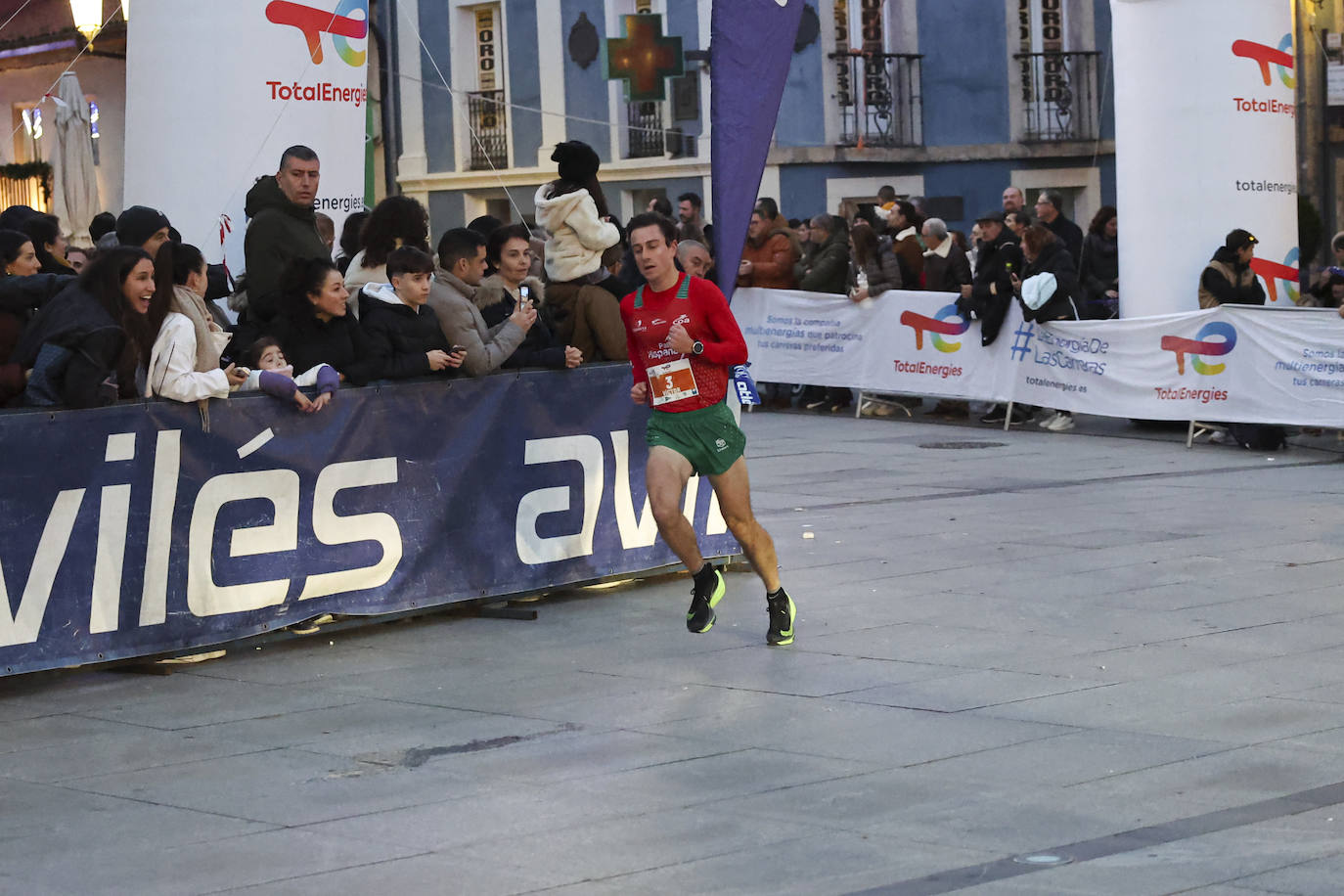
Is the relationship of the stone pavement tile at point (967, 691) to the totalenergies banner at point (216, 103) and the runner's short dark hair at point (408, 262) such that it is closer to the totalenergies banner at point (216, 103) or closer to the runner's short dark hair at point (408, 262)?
the runner's short dark hair at point (408, 262)

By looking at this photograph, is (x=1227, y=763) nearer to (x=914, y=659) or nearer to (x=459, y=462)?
(x=914, y=659)

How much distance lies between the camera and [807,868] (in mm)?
5773

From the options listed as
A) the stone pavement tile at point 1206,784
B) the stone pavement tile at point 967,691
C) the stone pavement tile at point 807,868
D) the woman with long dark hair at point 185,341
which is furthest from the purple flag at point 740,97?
the stone pavement tile at point 807,868

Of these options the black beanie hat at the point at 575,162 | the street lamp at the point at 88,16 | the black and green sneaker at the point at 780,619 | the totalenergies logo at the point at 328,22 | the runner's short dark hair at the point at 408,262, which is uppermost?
the street lamp at the point at 88,16

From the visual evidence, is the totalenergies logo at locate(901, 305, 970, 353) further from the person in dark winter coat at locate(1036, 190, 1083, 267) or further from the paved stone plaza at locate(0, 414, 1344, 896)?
the paved stone plaza at locate(0, 414, 1344, 896)

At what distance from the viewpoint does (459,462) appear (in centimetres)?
1020

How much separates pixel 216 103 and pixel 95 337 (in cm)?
469

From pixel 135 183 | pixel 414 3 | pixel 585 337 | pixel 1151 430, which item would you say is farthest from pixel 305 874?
pixel 414 3

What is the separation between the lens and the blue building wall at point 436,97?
121 ft

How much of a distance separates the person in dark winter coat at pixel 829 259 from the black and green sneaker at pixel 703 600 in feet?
39.4

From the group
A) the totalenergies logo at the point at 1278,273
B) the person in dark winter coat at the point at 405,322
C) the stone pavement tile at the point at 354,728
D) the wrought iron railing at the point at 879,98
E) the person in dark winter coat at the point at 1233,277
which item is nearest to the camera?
the stone pavement tile at the point at 354,728

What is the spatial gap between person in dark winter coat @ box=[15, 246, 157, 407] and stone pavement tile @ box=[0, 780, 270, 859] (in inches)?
86.6

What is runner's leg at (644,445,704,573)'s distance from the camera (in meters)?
9.21

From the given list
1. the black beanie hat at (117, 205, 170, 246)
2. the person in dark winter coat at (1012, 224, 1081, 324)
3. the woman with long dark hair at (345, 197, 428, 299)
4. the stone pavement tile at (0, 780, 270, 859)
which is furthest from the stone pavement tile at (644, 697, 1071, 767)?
the person in dark winter coat at (1012, 224, 1081, 324)
